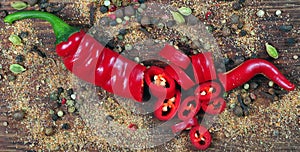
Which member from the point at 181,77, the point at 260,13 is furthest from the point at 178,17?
the point at 260,13

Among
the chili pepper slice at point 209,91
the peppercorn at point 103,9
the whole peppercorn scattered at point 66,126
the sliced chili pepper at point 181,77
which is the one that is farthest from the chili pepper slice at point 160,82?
the whole peppercorn scattered at point 66,126

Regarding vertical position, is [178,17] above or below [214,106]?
above

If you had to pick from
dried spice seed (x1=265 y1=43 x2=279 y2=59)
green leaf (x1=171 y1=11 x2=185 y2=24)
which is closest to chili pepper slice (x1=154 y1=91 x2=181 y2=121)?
green leaf (x1=171 y1=11 x2=185 y2=24)

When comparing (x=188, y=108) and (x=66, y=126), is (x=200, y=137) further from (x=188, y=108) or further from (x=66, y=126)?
(x=66, y=126)

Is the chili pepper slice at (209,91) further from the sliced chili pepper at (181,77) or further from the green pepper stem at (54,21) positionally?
the green pepper stem at (54,21)

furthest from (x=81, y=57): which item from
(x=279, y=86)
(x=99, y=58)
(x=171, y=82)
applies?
(x=279, y=86)

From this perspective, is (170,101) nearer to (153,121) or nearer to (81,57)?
(153,121)

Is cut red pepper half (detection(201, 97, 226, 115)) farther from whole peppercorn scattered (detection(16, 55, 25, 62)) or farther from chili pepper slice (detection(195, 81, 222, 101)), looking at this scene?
whole peppercorn scattered (detection(16, 55, 25, 62))
